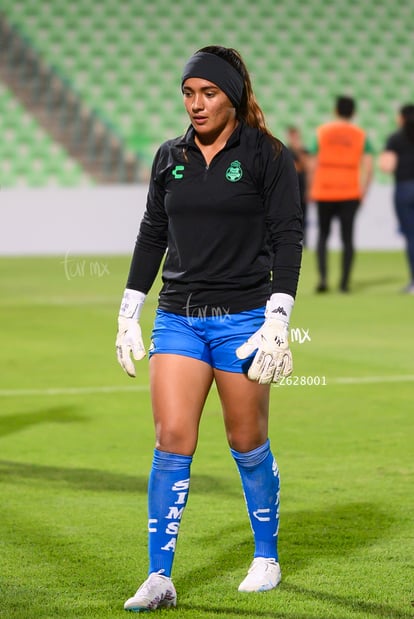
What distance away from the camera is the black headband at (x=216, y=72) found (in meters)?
3.95

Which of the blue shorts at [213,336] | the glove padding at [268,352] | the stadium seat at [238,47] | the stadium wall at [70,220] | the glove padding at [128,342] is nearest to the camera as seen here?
the glove padding at [268,352]

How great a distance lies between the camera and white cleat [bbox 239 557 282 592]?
4.19 meters

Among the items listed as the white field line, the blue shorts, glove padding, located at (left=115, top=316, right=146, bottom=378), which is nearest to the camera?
the blue shorts

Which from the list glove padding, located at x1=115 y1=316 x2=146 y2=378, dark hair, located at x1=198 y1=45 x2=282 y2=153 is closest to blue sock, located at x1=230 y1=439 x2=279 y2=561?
glove padding, located at x1=115 y1=316 x2=146 y2=378

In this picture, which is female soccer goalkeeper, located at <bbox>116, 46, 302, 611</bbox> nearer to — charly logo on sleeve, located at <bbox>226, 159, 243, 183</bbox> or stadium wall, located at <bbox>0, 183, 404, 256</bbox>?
charly logo on sleeve, located at <bbox>226, 159, 243, 183</bbox>

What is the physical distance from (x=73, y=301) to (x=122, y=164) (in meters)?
9.66

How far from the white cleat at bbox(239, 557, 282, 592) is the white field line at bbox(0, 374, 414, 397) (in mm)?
4379

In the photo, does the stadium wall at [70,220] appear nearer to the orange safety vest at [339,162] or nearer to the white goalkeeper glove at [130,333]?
the orange safety vest at [339,162]

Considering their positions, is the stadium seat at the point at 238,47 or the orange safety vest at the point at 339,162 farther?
the stadium seat at the point at 238,47

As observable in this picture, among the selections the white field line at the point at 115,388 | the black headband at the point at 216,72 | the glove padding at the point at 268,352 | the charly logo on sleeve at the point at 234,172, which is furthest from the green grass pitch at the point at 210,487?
the black headband at the point at 216,72

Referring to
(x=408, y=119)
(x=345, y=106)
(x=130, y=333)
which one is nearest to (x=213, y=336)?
(x=130, y=333)

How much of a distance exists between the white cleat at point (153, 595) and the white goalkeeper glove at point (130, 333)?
67 cm

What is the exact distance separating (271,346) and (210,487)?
2.04m

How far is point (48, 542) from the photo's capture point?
486 cm
